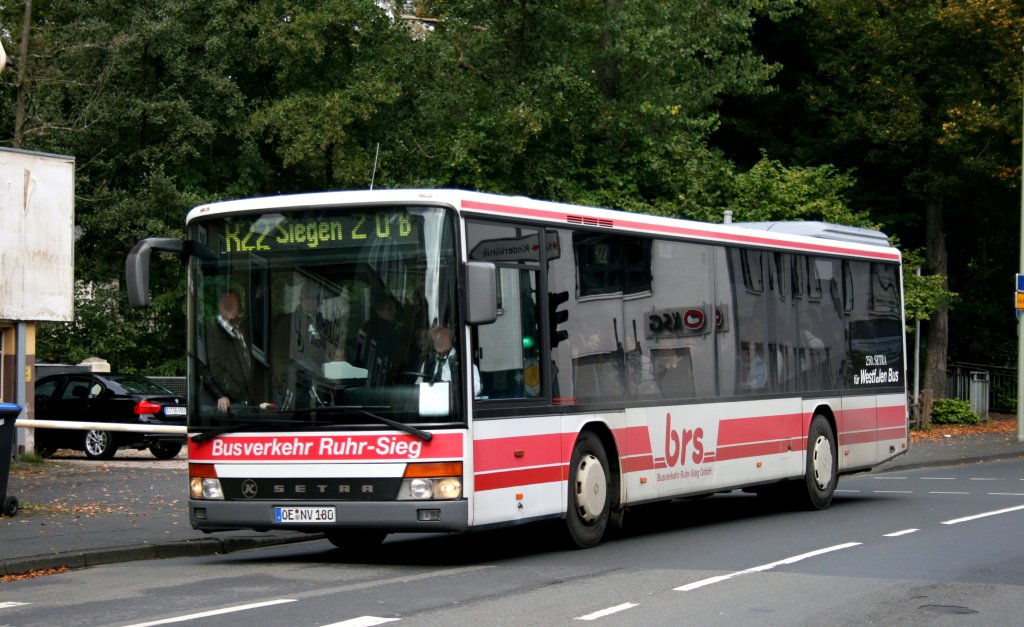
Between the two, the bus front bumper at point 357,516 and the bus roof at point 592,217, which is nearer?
the bus front bumper at point 357,516

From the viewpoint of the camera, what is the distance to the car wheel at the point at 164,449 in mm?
28000

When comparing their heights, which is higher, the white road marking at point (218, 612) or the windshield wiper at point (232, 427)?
the windshield wiper at point (232, 427)

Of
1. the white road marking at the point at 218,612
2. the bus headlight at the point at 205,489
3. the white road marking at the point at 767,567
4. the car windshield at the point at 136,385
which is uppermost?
the car windshield at the point at 136,385

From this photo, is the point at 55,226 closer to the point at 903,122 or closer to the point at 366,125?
the point at 366,125

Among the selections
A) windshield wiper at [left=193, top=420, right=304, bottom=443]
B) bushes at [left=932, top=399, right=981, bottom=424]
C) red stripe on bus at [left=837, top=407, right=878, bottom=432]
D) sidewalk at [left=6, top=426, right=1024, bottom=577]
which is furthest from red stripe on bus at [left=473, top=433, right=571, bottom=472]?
bushes at [left=932, top=399, right=981, bottom=424]

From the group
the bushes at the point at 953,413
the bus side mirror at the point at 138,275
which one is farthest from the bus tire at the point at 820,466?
the bushes at the point at 953,413

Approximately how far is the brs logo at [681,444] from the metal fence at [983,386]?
1172 inches

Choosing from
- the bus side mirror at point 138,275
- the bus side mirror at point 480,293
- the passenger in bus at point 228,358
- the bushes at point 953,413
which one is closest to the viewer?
the bus side mirror at point 138,275

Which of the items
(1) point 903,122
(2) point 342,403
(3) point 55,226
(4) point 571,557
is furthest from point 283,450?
(1) point 903,122

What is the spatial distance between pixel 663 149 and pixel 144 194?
13536 millimetres

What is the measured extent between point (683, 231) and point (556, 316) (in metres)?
2.92

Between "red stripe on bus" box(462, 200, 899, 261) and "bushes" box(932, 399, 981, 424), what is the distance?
20184mm

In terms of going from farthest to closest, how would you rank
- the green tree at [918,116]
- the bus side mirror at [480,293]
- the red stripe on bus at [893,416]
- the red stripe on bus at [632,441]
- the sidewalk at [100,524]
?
1. the green tree at [918,116]
2. the red stripe on bus at [893,416]
3. the red stripe on bus at [632,441]
4. the sidewalk at [100,524]
5. the bus side mirror at [480,293]

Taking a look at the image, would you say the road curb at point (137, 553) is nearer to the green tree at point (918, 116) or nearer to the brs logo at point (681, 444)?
the brs logo at point (681, 444)
